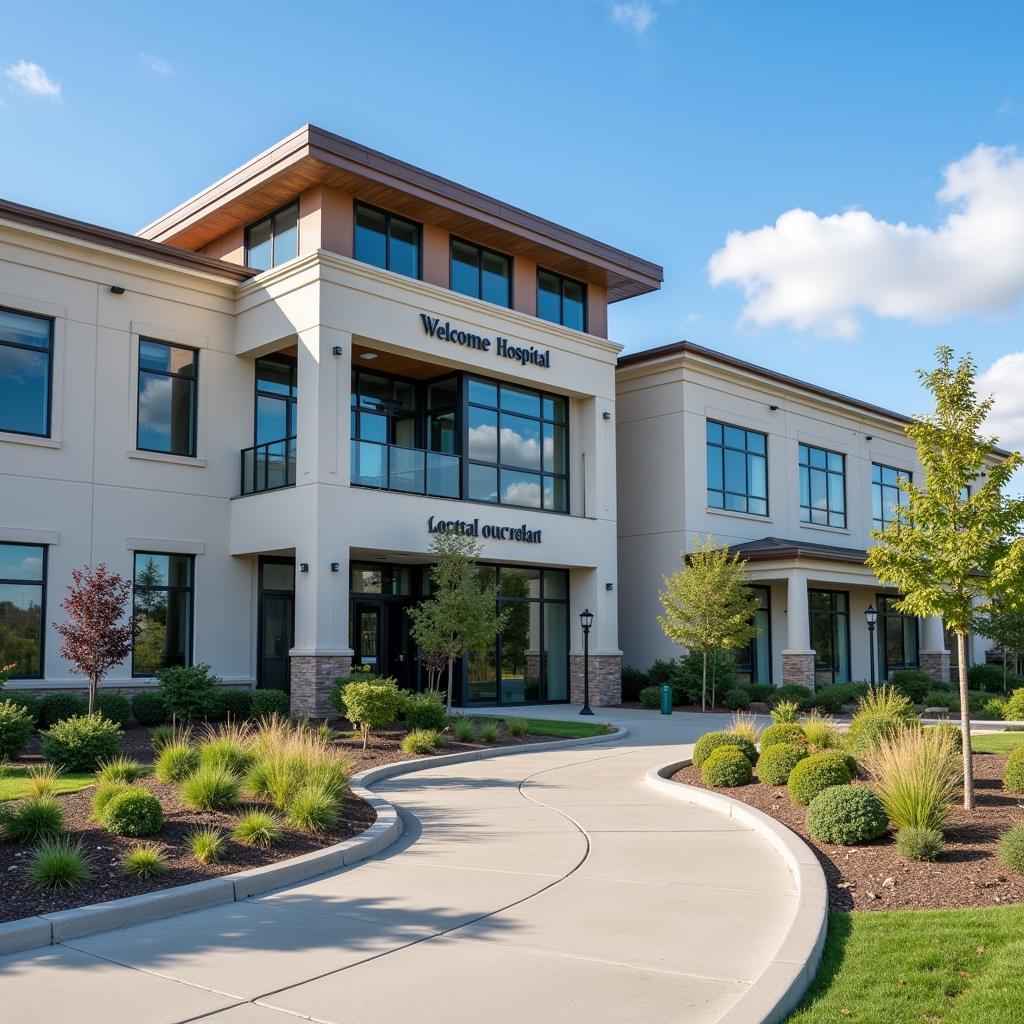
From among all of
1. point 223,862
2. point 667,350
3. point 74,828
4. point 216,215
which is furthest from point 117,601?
point 667,350

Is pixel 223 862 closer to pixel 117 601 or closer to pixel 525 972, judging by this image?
pixel 525 972

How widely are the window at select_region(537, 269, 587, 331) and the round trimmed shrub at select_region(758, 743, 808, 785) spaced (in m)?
16.7

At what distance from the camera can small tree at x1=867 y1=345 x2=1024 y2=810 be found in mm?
11422

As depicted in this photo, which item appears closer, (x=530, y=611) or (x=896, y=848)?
(x=896, y=848)

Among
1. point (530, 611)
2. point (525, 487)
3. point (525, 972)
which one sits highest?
point (525, 487)

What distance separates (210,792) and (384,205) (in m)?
16.7

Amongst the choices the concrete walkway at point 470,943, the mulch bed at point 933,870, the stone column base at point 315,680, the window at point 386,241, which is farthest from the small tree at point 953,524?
the window at point 386,241

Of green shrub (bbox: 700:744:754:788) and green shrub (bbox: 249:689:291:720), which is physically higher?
green shrub (bbox: 249:689:291:720)

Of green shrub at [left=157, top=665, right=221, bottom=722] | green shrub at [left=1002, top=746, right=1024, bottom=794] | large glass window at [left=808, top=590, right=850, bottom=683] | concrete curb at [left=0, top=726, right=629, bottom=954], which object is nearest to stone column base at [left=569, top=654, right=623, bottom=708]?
large glass window at [left=808, top=590, right=850, bottom=683]

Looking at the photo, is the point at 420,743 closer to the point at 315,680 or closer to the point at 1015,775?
the point at 315,680

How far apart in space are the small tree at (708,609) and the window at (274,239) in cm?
1219

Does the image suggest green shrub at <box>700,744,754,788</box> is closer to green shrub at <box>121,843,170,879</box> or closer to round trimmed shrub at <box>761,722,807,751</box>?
round trimmed shrub at <box>761,722,807,751</box>

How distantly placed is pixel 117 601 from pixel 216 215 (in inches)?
452

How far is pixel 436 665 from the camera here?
20953mm
